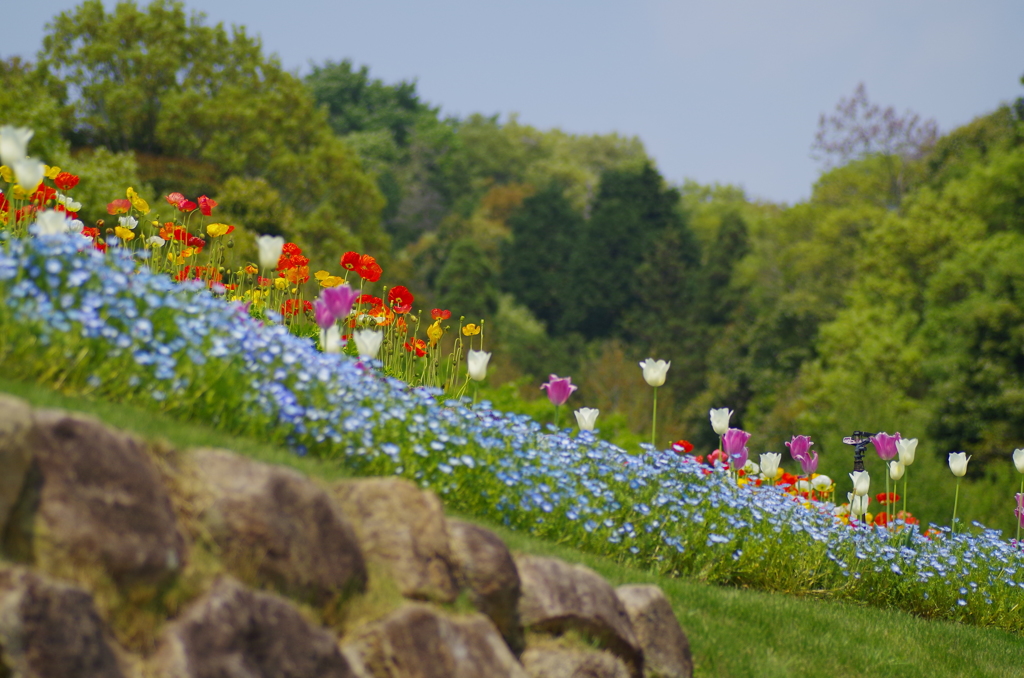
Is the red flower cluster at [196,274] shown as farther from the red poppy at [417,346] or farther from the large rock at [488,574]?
the large rock at [488,574]

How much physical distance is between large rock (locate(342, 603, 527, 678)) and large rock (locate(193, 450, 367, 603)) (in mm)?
232

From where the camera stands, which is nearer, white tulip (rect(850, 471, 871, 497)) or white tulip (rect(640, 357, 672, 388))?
white tulip (rect(640, 357, 672, 388))

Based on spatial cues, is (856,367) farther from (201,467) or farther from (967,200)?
Answer: (201,467)

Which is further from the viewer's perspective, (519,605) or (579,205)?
(579,205)

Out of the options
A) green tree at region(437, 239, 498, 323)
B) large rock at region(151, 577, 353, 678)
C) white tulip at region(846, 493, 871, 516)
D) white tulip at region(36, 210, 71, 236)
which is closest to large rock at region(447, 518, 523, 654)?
large rock at region(151, 577, 353, 678)

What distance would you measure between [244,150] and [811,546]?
2357cm

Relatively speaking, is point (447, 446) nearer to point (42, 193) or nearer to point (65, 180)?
point (42, 193)

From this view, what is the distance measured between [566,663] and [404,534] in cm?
99

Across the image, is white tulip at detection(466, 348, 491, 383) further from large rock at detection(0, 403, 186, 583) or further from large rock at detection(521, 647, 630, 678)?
large rock at detection(0, 403, 186, 583)

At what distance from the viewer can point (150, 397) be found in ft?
14.0

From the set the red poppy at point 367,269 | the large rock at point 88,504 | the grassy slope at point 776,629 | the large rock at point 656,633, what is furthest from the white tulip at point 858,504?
the large rock at point 88,504

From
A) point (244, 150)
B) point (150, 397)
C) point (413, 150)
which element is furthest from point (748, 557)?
point (413, 150)

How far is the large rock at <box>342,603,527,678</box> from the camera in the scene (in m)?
3.51

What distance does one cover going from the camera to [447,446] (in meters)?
5.36
